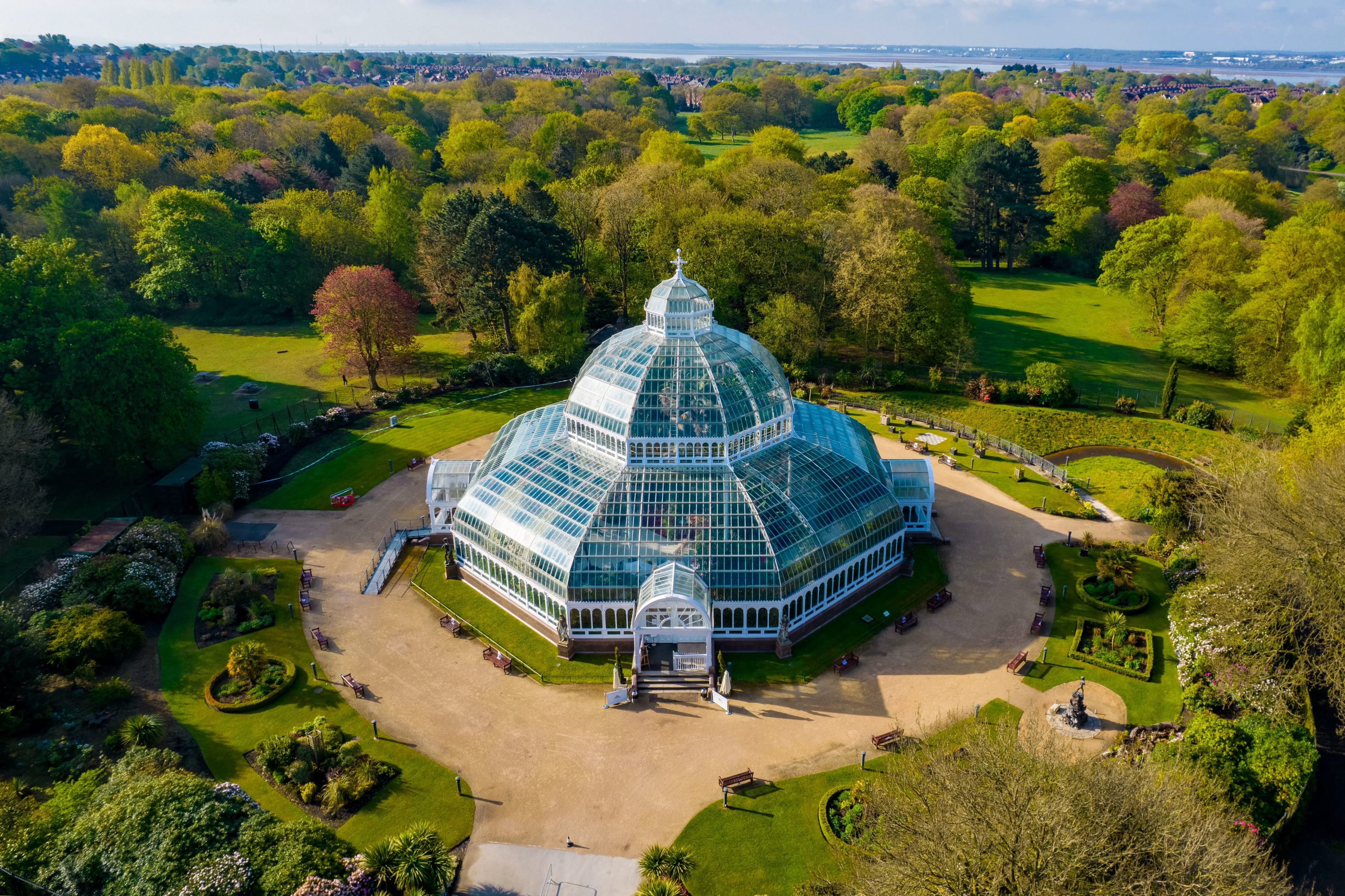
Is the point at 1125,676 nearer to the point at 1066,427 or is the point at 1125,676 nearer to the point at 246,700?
the point at 1066,427

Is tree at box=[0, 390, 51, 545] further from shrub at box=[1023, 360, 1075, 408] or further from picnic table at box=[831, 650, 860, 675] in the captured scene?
shrub at box=[1023, 360, 1075, 408]

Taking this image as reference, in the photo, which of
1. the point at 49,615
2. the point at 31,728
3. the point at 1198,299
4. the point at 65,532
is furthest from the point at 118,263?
the point at 1198,299

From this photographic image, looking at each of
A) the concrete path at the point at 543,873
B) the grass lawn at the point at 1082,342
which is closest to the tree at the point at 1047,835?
the concrete path at the point at 543,873

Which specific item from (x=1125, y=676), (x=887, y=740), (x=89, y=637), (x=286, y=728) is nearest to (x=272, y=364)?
(x=89, y=637)

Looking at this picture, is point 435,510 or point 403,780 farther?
point 435,510

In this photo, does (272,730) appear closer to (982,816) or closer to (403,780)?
(403,780)

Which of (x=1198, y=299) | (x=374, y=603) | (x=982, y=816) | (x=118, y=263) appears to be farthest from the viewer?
(x=118, y=263)

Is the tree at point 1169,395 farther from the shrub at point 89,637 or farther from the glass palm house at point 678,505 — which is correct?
the shrub at point 89,637
